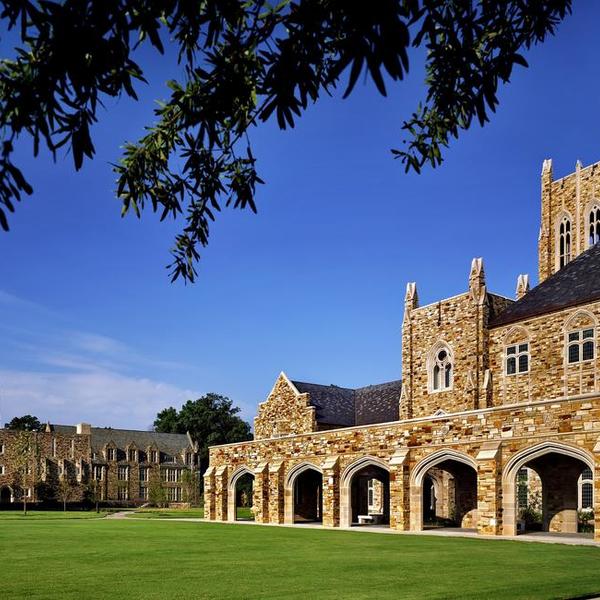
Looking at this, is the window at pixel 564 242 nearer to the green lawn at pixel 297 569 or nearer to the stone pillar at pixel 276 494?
the stone pillar at pixel 276 494

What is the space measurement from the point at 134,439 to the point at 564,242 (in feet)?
211

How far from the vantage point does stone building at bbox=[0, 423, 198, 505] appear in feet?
286

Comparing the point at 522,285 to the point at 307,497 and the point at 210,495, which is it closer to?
the point at 307,497

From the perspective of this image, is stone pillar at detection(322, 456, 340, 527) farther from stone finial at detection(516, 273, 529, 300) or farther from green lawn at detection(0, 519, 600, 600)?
stone finial at detection(516, 273, 529, 300)

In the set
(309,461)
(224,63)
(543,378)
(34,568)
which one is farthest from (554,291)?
(224,63)

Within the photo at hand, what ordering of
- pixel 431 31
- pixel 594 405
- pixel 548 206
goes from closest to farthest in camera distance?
pixel 431 31, pixel 594 405, pixel 548 206

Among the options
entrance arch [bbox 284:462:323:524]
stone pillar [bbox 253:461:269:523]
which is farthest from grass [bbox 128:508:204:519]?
stone pillar [bbox 253:461:269:523]

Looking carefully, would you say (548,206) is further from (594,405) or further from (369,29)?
(369,29)

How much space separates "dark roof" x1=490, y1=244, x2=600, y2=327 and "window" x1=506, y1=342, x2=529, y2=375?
48.3 inches

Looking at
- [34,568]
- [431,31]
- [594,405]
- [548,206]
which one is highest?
[548,206]

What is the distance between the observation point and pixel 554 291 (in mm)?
35875

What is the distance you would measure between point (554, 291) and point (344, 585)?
24936 mm

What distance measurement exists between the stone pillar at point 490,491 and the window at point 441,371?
41.6 feet

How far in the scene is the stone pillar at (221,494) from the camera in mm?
45969
